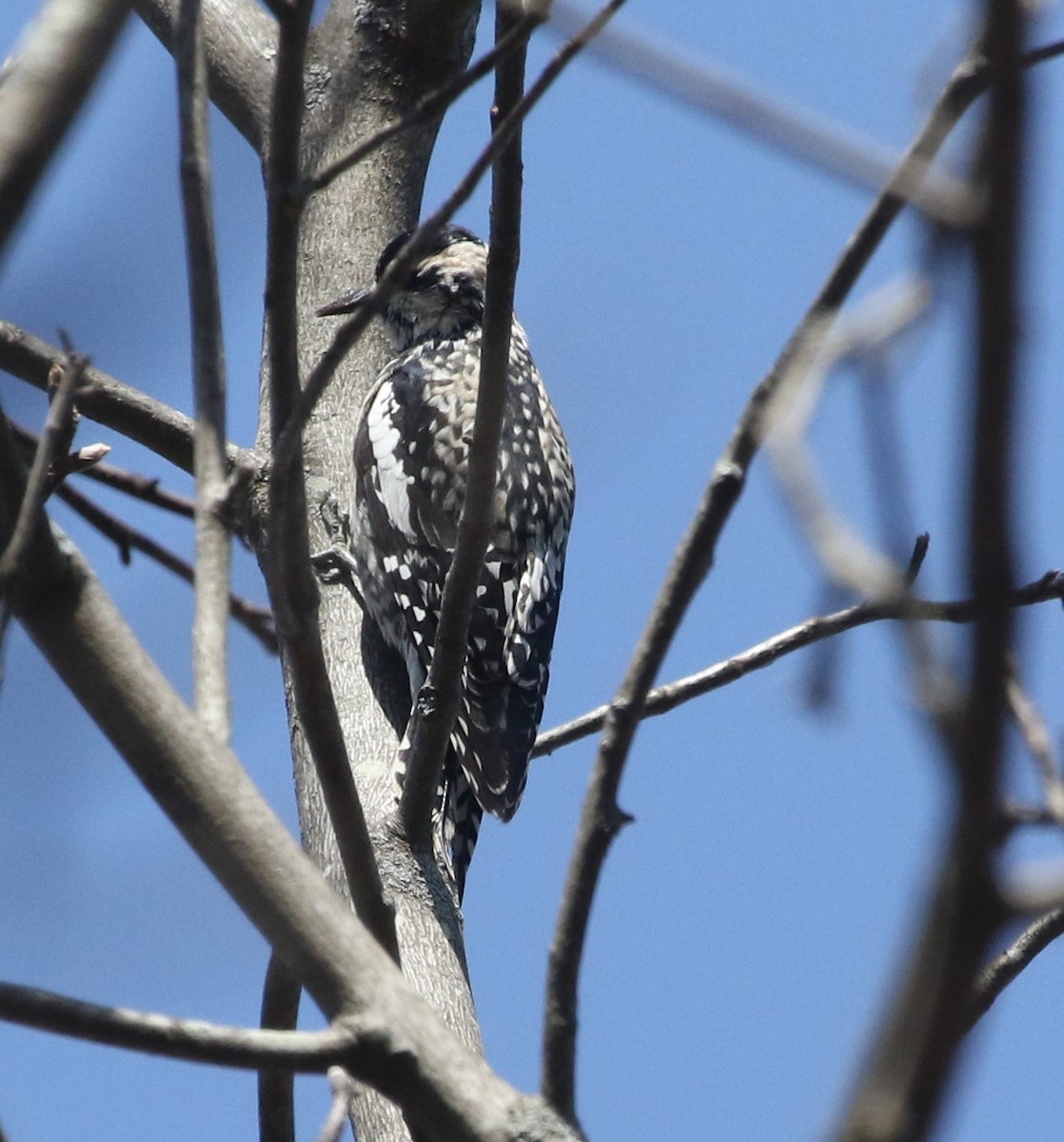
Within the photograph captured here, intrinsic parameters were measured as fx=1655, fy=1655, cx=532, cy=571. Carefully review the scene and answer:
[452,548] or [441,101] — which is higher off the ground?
[452,548]

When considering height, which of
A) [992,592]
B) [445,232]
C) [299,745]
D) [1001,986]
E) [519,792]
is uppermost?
[445,232]

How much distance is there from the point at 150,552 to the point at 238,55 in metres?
1.33

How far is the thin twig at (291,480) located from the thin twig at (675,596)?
1.82 feet

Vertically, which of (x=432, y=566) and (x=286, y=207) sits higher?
(x=432, y=566)

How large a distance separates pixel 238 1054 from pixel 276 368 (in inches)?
32.2

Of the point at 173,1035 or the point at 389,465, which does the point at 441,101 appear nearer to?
the point at 173,1035

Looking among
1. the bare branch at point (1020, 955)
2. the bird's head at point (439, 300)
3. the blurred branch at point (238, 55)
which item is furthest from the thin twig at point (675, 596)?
the bird's head at point (439, 300)

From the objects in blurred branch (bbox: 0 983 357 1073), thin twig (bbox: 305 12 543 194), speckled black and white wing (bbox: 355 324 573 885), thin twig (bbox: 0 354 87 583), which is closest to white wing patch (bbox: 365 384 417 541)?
speckled black and white wing (bbox: 355 324 573 885)

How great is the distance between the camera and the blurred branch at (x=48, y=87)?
1.36 m

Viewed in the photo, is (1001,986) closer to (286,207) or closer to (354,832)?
(354,832)

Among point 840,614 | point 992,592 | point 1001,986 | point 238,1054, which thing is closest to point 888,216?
point 992,592

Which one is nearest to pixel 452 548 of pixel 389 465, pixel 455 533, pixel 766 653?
pixel 455 533

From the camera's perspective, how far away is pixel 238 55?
436 centimetres

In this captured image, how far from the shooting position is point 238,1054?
1.58 meters
